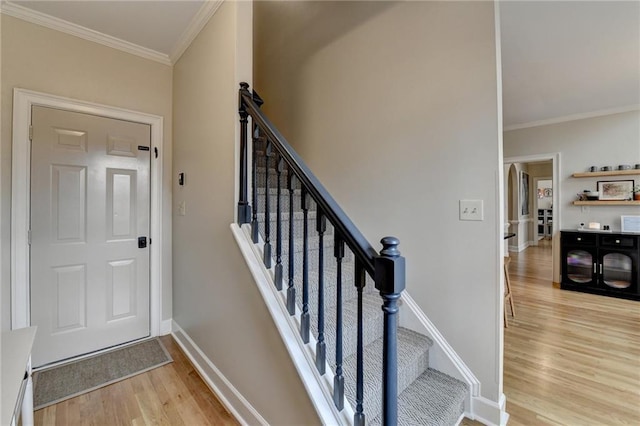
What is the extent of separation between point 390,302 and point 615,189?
17.1ft

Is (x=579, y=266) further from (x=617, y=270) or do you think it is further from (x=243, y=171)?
(x=243, y=171)

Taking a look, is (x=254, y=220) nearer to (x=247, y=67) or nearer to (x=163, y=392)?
(x=247, y=67)

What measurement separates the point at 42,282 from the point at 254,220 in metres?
1.84

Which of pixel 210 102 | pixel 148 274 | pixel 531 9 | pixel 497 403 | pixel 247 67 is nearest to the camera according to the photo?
pixel 497 403

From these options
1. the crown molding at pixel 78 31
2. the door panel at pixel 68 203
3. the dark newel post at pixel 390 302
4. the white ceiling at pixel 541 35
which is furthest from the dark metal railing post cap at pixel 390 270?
the crown molding at pixel 78 31

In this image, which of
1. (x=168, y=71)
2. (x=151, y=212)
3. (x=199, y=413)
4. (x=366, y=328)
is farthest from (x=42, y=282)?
(x=366, y=328)

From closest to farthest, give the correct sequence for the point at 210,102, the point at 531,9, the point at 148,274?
the point at 210,102 → the point at 531,9 → the point at 148,274

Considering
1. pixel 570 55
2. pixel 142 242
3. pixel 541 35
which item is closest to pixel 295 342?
pixel 142 242

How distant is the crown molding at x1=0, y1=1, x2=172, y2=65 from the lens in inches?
76.8

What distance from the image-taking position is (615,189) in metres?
4.00

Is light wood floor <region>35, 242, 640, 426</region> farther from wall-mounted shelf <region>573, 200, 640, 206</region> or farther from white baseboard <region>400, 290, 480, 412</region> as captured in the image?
wall-mounted shelf <region>573, 200, 640, 206</region>

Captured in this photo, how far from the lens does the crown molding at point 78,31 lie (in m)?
1.95

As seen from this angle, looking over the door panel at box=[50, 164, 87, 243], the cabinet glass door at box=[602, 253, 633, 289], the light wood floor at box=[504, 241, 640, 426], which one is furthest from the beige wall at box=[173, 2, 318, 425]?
the cabinet glass door at box=[602, 253, 633, 289]

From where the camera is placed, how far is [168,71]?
8.68ft
